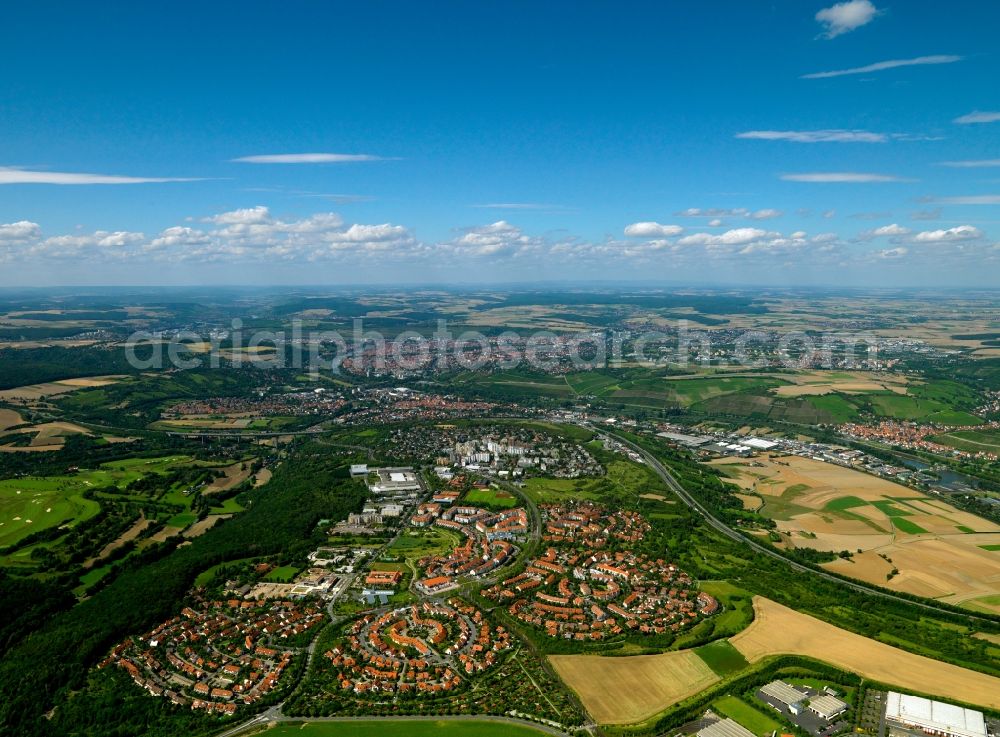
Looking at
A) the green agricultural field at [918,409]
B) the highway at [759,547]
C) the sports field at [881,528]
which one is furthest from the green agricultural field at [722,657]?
the green agricultural field at [918,409]

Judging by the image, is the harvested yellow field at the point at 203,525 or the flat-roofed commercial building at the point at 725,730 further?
the harvested yellow field at the point at 203,525

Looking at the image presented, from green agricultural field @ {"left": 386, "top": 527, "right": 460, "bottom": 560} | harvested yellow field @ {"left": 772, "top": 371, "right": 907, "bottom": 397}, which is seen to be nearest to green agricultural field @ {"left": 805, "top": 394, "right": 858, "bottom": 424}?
harvested yellow field @ {"left": 772, "top": 371, "right": 907, "bottom": 397}

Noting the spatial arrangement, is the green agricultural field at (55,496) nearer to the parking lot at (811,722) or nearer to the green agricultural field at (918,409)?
the parking lot at (811,722)

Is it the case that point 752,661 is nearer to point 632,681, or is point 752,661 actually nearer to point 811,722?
point 811,722

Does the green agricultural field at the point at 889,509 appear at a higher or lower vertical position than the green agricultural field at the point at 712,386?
lower

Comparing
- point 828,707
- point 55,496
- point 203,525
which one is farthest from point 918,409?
point 55,496

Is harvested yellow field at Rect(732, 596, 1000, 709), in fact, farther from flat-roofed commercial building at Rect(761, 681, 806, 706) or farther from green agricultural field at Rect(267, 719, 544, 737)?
green agricultural field at Rect(267, 719, 544, 737)
